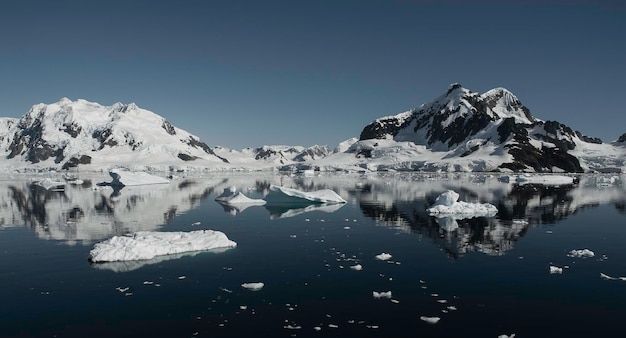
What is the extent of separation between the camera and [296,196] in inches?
1914

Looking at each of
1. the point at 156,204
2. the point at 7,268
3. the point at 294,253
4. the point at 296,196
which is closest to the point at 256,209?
the point at 296,196

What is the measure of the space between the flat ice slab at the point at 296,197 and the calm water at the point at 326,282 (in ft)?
43.4

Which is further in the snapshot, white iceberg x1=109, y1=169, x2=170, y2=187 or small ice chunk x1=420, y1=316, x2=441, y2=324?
white iceberg x1=109, y1=169, x2=170, y2=187

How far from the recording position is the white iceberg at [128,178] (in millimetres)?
80938

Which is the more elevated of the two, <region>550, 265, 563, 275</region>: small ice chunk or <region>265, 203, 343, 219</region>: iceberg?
<region>265, 203, 343, 219</region>: iceberg

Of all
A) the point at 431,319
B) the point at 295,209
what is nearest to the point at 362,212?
the point at 295,209

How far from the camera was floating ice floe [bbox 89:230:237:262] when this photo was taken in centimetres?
2200

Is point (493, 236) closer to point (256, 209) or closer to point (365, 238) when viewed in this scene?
point (365, 238)

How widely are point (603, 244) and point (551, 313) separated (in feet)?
49.2

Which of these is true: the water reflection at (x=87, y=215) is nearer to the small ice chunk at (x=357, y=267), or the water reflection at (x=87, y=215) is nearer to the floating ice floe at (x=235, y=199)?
the floating ice floe at (x=235, y=199)

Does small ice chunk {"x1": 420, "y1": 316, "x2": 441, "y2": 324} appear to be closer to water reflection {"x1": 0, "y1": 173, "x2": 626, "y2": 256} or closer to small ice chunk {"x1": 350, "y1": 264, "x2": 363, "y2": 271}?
small ice chunk {"x1": 350, "y1": 264, "x2": 363, "y2": 271}

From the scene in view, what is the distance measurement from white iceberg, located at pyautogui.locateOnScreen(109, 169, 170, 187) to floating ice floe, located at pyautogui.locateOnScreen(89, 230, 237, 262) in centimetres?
6120

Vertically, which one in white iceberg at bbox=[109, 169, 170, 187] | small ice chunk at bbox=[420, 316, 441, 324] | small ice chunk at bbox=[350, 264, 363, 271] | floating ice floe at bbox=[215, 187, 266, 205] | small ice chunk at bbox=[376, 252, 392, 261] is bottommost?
small ice chunk at bbox=[420, 316, 441, 324]

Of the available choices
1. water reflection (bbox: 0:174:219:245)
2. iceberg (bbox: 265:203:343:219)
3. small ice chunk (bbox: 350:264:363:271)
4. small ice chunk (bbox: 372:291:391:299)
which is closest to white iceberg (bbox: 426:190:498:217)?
iceberg (bbox: 265:203:343:219)
